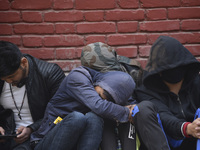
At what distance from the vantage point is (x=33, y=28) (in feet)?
7.47

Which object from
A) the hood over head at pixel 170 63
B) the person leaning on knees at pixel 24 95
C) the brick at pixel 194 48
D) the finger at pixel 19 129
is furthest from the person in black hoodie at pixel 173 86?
the finger at pixel 19 129

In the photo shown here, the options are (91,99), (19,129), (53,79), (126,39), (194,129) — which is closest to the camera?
(194,129)

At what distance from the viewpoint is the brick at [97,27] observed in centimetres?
229

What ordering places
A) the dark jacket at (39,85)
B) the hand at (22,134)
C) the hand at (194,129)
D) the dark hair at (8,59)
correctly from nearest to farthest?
the hand at (194,129) → the dark hair at (8,59) → the hand at (22,134) → the dark jacket at (39,85)

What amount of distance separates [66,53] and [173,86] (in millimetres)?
1093

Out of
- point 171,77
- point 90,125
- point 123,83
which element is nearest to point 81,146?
point 90,125

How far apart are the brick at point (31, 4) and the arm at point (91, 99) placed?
2.88 feet

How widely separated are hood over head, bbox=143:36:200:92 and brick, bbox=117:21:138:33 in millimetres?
444

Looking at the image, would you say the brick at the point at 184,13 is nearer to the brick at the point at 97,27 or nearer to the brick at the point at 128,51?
the brick at the point at 128,51

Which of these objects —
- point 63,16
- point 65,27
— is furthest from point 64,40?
point 63,16

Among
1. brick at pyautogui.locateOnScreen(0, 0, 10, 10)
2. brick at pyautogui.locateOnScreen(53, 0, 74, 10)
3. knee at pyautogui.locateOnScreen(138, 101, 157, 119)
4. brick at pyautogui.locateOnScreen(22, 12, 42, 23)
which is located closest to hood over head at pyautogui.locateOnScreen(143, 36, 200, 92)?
knee at pyautogui.locateOnScreen(138, 101, 157, 119)

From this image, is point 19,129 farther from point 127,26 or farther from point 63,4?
point 127,26

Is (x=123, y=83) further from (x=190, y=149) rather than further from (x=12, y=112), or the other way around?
(x=12, y=112)

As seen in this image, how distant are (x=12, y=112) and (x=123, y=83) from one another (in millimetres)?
1041
